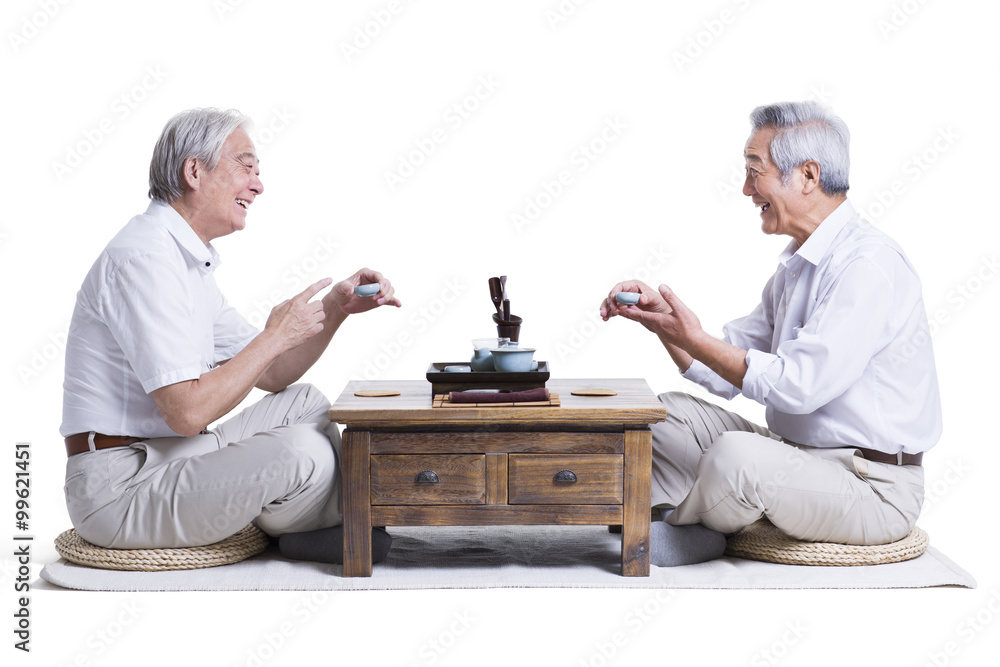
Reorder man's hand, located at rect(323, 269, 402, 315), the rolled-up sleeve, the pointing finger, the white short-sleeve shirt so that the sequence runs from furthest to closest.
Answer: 1. man's hand, located at rect(323, 269, 402, 315)
2. the pointing finger
3. the rolled-up sleeve
4. the white short-sleeve shirt

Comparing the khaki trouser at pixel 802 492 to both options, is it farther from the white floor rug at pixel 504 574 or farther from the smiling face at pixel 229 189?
the smiling face at pixel 229 189

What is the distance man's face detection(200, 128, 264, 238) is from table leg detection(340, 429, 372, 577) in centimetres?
87

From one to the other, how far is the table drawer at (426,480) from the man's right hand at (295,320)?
18.0 inches

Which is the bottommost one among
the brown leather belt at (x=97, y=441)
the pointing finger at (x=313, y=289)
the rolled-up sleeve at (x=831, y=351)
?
the brown leather belt at (x=97, y=441)

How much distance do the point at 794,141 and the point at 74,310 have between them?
244 centimetres

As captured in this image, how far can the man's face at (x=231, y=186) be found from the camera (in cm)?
406

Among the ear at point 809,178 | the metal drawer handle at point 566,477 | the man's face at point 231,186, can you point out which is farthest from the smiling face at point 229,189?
the ear at point 809,178

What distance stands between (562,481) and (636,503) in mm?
243

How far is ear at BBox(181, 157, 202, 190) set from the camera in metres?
4.02

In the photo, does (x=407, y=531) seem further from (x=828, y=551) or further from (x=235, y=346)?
(x=828, y=551)

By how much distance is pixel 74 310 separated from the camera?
394 centimetres

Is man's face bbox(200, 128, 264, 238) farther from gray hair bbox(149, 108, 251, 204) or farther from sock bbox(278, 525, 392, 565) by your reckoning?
sock bbox(278, 525, 392, 565)

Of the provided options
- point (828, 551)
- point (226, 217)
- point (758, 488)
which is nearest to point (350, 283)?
point (226, 217)

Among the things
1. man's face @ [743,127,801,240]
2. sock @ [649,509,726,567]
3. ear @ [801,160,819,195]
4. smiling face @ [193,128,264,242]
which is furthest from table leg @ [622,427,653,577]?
smiling face @ [193,128,264,242]
